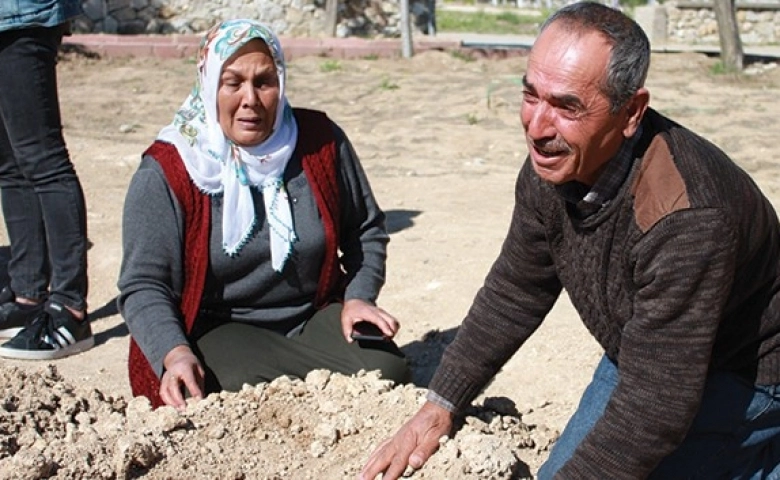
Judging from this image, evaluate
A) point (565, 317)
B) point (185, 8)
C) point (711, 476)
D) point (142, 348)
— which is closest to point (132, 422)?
point (142, 348)

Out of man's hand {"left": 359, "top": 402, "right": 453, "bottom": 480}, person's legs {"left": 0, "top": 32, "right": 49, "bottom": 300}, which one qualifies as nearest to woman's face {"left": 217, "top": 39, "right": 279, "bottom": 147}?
man's hand {"left": 359, "top": 402, "right": 453, "bottom": 480}


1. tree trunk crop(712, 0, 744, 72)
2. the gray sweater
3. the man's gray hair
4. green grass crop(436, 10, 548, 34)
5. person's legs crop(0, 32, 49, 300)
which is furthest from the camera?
green grass crop(436, 10, 548, 34)

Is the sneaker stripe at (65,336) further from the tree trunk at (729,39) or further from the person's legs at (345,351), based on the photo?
the tree trunk at (729,39)

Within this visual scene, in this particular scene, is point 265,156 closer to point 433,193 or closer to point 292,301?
point 292,301

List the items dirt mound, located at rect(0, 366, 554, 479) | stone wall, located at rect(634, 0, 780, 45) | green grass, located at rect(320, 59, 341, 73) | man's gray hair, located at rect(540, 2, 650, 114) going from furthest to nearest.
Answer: stone wall, located at rect(634, 0, 780, 45) → green grass, located at rect(320, 59, 341, 73) → dirt mound, located at rect(0, 366, 554, 479) → man's gray hair, located at rect(540, 2, 650, 114)

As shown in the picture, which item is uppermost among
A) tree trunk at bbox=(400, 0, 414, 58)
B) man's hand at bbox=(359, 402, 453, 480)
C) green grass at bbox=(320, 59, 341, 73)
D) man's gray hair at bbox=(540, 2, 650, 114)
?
man's gray hair at bbox=(540, 2, 650, 114)

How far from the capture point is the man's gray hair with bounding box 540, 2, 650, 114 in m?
2.40

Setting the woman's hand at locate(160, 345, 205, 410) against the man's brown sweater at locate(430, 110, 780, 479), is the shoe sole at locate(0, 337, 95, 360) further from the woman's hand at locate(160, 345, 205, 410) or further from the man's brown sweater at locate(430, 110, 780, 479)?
the man's brown sweater at locate(430, 110, 780, 479)

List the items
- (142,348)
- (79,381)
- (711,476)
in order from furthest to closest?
(79,381), (142,348), (711,476)

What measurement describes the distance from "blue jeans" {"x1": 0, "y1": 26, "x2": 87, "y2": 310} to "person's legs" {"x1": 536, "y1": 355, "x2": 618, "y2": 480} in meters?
2.47

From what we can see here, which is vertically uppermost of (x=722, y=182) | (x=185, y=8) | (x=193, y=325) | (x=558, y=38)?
(x=558, y=38)

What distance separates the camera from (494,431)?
10.4 feet

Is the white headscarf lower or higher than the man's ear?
lower

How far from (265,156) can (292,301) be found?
0.51m
